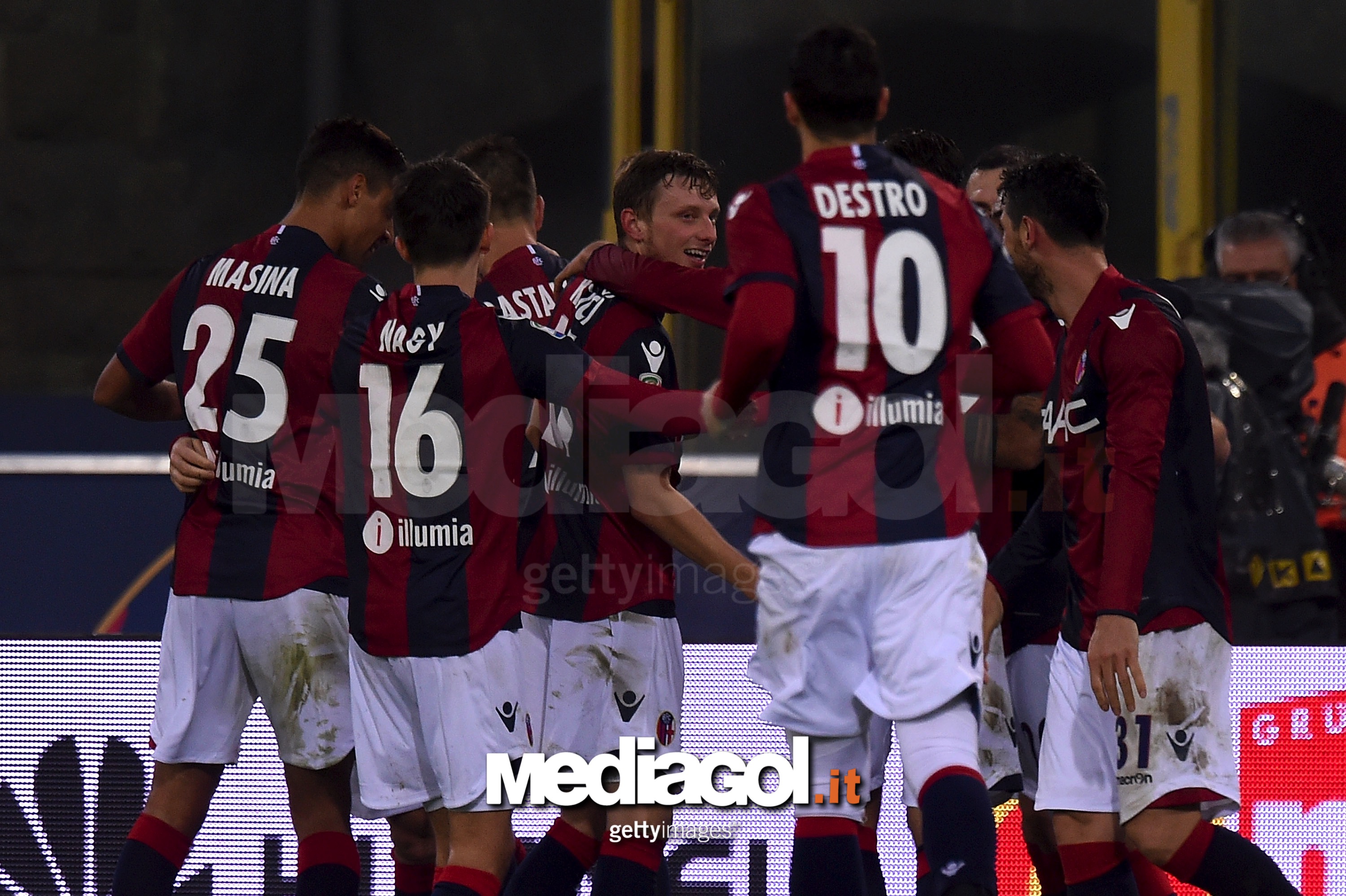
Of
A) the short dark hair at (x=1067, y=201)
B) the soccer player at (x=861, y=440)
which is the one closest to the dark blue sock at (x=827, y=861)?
the soccer player at (x=861, y=440)

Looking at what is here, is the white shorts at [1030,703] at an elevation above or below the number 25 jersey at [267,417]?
below

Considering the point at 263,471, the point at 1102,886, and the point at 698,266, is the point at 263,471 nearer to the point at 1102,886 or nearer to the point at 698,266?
the point at 698,266

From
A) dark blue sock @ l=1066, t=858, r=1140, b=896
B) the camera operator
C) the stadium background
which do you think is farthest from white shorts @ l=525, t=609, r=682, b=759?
the stadium background

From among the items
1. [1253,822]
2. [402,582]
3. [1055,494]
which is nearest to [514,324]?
[402,582]

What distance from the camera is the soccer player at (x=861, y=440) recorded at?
8.99 feet

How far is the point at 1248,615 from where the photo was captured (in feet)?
16.1

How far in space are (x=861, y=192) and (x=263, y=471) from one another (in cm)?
151

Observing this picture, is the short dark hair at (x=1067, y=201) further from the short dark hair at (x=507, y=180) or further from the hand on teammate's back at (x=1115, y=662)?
the short dark hair at (x=507, y=180)

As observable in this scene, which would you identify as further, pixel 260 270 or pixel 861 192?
pixel 260 270

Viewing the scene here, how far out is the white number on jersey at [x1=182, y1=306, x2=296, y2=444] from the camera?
345cm

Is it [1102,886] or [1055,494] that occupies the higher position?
[1055,494]

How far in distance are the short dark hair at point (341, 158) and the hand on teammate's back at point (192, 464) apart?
0.64m

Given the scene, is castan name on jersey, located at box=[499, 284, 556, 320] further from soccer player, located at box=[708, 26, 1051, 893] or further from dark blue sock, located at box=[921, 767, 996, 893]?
dark blue sock, located at box=[921, 767, 996, 893]

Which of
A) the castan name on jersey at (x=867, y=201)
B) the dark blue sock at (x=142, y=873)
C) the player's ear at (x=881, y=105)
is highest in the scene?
the player's ear at (x=881, y=105)
